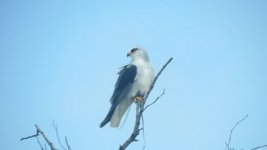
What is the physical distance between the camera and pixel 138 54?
7.62 metres

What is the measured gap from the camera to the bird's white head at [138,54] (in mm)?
7492

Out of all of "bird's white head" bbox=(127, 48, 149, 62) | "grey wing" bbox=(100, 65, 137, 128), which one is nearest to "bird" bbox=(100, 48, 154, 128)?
"grey wing" bbox=(100, 65, 137, 128)

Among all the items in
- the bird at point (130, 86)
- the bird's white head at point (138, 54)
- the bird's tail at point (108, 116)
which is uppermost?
the bird's white head at point (138, 54)

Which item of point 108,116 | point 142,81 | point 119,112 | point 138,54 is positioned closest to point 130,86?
point 142,81

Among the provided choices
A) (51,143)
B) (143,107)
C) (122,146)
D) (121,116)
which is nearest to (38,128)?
(51,143)

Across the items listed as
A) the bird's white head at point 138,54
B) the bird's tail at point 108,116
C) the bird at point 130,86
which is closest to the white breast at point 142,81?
the bird at point 130,86

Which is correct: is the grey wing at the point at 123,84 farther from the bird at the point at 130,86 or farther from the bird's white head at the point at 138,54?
the bird's white head at the point at 138,54

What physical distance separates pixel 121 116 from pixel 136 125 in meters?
2.20

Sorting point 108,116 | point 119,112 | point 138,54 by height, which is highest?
point 138,54

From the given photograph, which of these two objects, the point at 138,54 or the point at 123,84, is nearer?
the point at 123,84

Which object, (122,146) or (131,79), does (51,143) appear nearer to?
(122,146)

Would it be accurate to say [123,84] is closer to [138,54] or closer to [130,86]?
[130,86]

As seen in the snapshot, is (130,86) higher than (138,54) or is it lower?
lower

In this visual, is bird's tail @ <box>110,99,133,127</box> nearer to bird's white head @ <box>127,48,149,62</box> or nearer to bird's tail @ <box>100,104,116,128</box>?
bird's tail @ <box>100,104,116,128</box>
